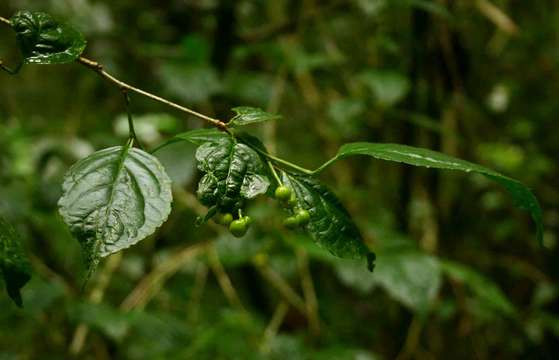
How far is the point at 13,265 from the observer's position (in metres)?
0.49

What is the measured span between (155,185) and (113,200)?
4cm

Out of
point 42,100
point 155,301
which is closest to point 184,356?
point 155,301

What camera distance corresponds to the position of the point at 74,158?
6.35 ft

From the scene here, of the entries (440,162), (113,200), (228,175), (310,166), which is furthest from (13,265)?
(310,166)

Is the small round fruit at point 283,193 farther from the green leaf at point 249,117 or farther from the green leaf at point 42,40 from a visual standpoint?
the green leaf at point 42,40

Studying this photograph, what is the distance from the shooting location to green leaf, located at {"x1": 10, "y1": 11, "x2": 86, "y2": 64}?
550 mm

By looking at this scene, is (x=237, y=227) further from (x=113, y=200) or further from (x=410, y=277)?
(x=410, y=277)

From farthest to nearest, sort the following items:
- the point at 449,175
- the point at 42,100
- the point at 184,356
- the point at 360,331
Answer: the point at 42,100 → the point at 449,175 → the point at 360,331 → the point at 184,356

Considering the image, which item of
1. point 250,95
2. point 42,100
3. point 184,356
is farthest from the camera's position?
point 42,100

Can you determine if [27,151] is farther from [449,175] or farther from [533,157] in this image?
[533,157]

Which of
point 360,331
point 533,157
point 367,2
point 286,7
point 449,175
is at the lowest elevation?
point 360,331

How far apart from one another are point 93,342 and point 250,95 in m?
0.82

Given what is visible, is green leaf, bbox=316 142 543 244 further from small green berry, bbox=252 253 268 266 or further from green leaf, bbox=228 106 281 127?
small green berry, bbox=252 253 268 266

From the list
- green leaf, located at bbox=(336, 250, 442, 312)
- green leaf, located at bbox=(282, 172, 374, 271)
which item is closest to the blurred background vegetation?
green leaf, located at bbox=(336, 250, 442, 312)
